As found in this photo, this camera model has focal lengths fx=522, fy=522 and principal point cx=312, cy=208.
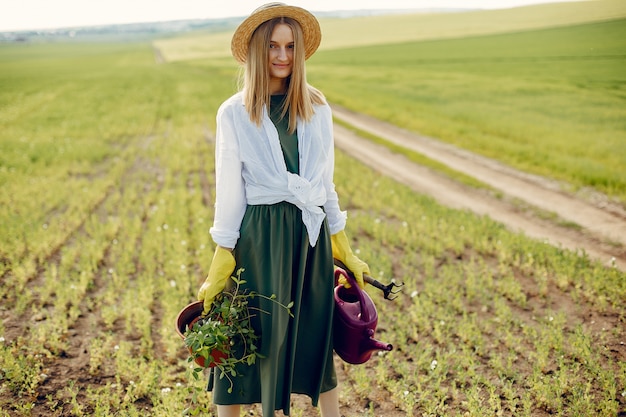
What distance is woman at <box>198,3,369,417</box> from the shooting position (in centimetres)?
275

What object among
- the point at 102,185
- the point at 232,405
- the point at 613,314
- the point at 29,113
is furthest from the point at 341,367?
the point at 29,113

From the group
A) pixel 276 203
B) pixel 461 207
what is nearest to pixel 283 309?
pixel 276 203

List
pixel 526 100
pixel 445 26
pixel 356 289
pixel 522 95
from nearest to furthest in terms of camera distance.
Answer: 1. pixel 356 289
2. pixel 526 100
3. pixel 522 95
4. pixel 445 26

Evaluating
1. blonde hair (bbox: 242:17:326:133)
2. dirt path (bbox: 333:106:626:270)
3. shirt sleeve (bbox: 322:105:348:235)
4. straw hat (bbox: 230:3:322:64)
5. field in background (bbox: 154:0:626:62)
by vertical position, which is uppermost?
field in background (bbox: 154:0:626:62)

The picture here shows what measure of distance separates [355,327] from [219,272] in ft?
2.69

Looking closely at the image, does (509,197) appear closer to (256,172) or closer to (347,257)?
(347,257)

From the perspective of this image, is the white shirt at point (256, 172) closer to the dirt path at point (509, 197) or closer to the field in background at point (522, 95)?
the dirt path at point (509, 197)

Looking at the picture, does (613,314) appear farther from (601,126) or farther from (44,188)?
(601,126)

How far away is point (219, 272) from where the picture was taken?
2779 mm

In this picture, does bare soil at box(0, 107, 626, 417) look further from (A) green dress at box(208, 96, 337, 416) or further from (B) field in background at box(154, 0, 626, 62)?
(B) field in background at box(154, 0, 626, 62)

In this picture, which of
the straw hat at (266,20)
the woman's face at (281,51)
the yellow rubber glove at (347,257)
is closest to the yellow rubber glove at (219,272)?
the yellow rubber glove at (347,257)

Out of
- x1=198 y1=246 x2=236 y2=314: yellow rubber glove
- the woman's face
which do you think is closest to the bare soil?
x1=198 y1=246 x2=236 y2=314: yellow rubber glove

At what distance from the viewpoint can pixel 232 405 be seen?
3.00 m

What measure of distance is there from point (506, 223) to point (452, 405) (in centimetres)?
488
